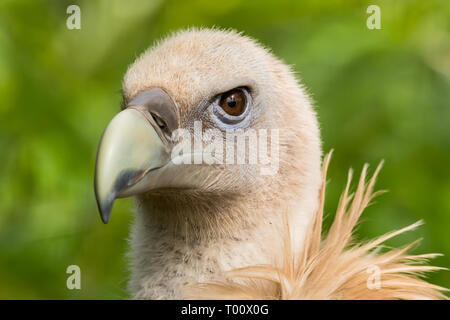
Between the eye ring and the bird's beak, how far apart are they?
12 cm

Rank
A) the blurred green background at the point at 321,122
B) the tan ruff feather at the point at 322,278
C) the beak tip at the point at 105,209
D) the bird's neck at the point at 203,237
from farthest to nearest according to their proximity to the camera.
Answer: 1. the blurred green background at the point at 321,122
2. the bird's neck at the point at 203,237
3. the tan ruff feather at the point at 322,278
4. the beak tip at the point at 105,209

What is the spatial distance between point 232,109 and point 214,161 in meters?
0.14

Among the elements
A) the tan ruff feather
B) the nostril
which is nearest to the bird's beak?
the nostril

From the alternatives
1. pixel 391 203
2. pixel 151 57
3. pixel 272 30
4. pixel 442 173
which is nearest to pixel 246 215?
pixel 151 57

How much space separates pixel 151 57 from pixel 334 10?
1.07 metres

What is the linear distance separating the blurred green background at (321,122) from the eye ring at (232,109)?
0.70m

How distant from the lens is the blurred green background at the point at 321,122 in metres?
2.45

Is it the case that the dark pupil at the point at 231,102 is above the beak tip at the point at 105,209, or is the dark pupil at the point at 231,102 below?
above

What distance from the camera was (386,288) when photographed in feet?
5.39

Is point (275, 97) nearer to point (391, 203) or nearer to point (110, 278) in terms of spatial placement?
point (391, 203)

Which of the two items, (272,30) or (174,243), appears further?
(272,30)

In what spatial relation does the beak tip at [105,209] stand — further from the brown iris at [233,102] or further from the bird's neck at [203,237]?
the brown iris at [233,102]

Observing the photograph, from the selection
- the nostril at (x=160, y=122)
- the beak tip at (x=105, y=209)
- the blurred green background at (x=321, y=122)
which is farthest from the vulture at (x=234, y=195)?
the blurred green background at (x=321, y=122)

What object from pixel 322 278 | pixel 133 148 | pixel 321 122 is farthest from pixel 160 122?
pixel 321 122
